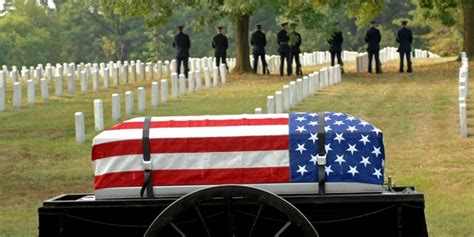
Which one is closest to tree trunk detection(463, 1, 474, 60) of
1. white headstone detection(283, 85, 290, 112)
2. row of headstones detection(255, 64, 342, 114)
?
row of headstones detection(255, 64, 342, 114)

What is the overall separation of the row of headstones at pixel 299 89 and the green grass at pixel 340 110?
35 centimetres

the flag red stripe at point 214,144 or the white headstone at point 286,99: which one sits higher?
the flag red stripe at point 214,144

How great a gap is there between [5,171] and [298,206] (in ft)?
39.2

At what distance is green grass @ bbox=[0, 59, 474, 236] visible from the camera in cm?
1511

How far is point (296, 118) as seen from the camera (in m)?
8.31

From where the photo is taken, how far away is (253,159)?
8.03m

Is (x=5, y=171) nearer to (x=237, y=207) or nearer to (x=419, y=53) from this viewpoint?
(x=237, y=207)

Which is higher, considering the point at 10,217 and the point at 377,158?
the point at 377,158

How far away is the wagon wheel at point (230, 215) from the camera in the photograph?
7453mm

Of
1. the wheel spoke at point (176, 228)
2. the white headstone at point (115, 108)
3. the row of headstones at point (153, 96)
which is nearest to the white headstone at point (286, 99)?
the row of headstones at point (153, 96)

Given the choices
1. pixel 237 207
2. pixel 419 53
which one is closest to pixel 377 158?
pixel 237 207

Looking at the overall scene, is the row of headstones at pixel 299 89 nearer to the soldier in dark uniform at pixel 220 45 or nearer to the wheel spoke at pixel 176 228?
the soldier in dark uniform at pixel 220 45

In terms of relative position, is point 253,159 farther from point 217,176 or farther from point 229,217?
point 229,217

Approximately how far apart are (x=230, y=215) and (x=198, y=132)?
1.96 ft
